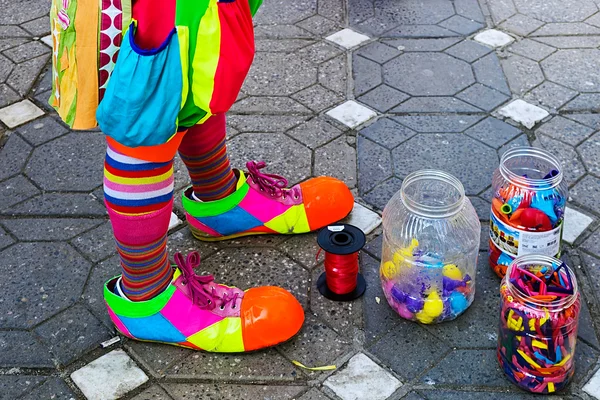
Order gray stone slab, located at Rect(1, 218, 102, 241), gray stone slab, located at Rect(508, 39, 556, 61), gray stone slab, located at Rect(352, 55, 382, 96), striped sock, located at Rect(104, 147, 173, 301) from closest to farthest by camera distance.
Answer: striped sock, located at Rect(104, 147, 173, 301), gray stone slab, located at Rect(1, 218, 102, 241), gray stone slab, located at Rect(352, 55, 382, 96), gray stone slab, located at Rect(508, 39, 556, 61)

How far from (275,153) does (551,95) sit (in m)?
1.28

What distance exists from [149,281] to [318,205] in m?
0.69

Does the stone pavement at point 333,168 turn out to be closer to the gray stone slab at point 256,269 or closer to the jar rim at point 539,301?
the gray stone slab at point 256,269

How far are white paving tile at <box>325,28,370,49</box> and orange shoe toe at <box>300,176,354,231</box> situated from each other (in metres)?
1.37

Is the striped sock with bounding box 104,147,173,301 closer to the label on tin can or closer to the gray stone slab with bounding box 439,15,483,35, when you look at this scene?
the label on tin can

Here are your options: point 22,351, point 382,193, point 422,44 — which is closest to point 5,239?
point 22,351

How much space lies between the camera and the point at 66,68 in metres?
1.71

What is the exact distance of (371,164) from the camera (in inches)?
112

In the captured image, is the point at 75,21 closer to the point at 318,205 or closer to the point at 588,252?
the point at 318,205

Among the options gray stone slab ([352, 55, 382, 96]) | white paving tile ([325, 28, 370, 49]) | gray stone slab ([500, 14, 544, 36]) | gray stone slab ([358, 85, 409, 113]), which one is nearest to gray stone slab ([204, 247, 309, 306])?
gray stone slab ([358, 85, 409, 113])

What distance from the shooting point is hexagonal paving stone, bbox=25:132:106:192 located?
9.22ft

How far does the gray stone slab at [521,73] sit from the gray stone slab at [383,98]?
51cm

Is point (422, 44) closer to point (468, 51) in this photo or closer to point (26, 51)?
point (468, 51)

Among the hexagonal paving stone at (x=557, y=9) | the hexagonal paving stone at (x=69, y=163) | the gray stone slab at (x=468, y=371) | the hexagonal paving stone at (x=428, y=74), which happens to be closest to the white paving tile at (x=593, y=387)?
the gray stone slab at (x=468, y=371)
